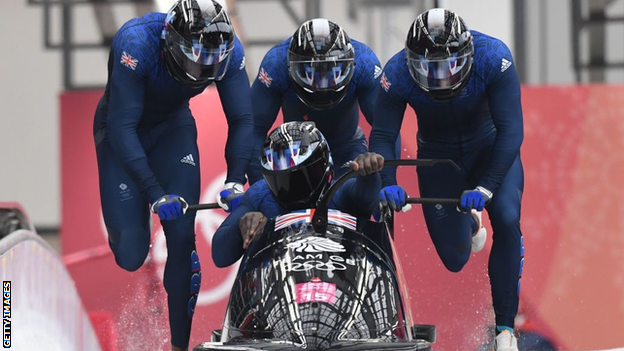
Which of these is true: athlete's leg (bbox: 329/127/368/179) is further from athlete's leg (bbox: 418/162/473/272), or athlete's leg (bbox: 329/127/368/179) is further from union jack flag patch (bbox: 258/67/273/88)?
union jack flag patch (bbox: 258/67/273/88)

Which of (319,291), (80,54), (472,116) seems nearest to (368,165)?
(319,291)

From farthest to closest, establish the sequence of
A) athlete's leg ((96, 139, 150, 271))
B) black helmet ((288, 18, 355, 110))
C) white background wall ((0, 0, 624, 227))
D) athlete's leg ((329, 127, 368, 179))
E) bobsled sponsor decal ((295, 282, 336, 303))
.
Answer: white background wall ((0, 0, 624, 227))
athlete's leg ((329, 127, 368, 179))
athlete's leg ((96, 139, 150, 271))
black helmet ((288, 18, 355, 110))
bobsled sponsor decal ((295, 282, 336, 303))

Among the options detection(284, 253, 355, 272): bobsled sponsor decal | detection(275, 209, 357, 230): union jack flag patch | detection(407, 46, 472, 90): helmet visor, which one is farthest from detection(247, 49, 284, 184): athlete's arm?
detection(284, 253, 355, 272): bobsled sponsor decal

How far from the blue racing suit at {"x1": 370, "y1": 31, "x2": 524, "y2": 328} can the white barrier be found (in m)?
1.37

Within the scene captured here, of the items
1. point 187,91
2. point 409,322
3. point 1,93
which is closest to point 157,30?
point 187,91

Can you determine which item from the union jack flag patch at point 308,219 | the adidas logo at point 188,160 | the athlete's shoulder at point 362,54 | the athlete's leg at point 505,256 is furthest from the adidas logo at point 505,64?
the adidas logo at point 188,160

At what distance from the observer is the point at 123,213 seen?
4.44 m

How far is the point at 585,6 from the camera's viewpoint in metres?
8.87

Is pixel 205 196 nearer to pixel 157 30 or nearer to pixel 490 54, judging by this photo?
pixel 157 30

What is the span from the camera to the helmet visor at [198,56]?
4094 millimetres

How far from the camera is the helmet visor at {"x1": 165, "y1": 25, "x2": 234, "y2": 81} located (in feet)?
13.4

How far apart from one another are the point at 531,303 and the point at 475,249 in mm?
864

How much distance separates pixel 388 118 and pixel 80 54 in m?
6.53

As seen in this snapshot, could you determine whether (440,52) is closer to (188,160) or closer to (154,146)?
(188,160)
